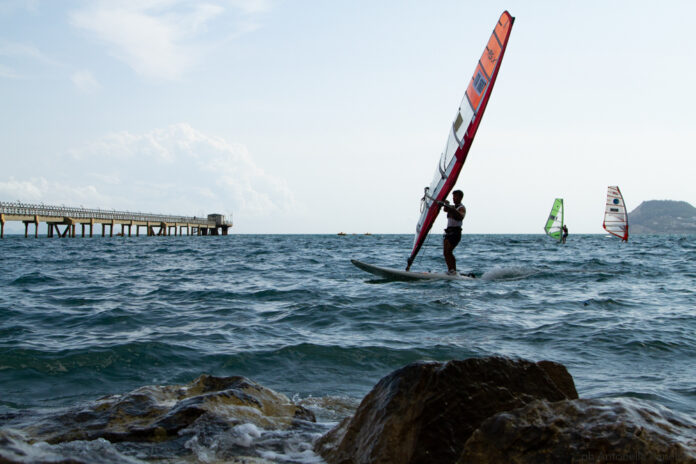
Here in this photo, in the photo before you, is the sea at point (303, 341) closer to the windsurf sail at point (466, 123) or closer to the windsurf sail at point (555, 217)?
the windsurf sail at point (466, 123)

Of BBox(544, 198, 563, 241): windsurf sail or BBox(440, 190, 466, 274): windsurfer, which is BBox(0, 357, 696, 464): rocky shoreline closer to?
BBox(440, 190, 466, 274): windsurfer

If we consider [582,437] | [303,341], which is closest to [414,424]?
[582,437]

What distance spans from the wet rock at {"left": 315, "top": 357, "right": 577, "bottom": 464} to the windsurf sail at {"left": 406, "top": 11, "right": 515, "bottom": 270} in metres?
9.51

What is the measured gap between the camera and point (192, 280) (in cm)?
1428

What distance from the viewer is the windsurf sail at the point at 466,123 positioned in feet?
39.5

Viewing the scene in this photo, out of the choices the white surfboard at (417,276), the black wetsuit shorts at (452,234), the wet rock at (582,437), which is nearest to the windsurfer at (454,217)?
the black wetsuit shorts at (452,234)

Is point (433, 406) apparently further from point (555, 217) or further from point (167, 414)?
point (555, 217)

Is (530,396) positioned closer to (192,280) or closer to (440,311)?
(440,311)

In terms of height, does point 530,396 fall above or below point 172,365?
above

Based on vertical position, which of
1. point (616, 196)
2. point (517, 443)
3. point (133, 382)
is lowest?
point (133, 382)

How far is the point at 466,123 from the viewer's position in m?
12.6

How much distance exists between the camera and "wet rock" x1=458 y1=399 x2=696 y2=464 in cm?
241

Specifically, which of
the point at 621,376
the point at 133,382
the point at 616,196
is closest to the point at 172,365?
the point at 133,382

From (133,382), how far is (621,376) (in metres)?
4.92
